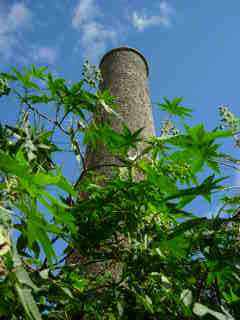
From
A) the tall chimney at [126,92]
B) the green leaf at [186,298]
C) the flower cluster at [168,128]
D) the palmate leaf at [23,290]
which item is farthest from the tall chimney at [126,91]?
the palmate leaf at [23,290]

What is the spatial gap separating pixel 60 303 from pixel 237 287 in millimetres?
455

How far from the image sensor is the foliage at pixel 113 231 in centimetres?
83

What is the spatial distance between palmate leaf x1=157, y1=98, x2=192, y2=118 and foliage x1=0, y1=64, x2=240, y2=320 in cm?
28

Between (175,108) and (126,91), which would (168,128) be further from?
(126,91)

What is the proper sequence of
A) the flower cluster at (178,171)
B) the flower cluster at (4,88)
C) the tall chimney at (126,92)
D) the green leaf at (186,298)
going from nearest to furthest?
the green leaf at (186,298), the flower cluster at (4,88), the flower cluster at (178,171), the tall chimney at (126,92)

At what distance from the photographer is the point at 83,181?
1.49 m

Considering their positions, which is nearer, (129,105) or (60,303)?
(60,303)

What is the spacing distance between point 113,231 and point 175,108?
600 mm

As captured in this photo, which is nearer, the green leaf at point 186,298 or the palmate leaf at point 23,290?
the palmate leaf at point 23,290

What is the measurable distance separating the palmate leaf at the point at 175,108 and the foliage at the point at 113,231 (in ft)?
0.91

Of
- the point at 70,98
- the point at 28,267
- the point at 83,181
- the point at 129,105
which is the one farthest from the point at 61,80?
the point at 129,105

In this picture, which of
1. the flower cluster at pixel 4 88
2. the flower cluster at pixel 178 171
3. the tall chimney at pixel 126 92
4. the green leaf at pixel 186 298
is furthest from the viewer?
the tall chimney at pixel 126 92

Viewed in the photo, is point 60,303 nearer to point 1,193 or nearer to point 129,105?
point 1,193

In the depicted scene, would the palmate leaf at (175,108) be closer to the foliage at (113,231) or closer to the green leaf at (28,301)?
the foliage at (113,231)
